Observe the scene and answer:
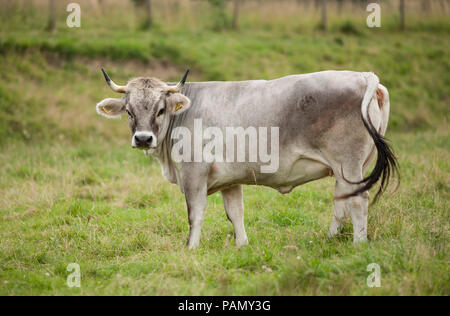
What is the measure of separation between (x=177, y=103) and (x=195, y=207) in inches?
47.9

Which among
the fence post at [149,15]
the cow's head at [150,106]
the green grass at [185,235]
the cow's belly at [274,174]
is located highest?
the fence post at [149,15]

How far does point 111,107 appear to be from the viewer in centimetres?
609

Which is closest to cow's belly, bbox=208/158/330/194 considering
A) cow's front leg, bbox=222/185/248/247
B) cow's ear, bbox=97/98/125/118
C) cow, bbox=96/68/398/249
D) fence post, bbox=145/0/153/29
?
cow, bbox=96/68/398/249

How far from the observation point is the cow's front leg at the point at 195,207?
5664mm

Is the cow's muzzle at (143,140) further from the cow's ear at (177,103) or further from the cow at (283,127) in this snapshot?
the cow's ear at (177,103)

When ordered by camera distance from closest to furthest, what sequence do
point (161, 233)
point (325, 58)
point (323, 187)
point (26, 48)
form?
point (161, 233), point (323, 187), point (26, 48), point (325, 58)

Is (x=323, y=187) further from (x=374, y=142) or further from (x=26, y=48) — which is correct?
(x=26, y=48)

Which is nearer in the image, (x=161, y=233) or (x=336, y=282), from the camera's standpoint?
(x=336, y=282)

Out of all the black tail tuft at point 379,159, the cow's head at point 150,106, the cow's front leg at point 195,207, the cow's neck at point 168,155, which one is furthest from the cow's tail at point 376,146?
the cow's neck at point 168,155

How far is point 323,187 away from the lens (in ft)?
27.2

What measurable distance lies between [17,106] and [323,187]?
863 centimetres

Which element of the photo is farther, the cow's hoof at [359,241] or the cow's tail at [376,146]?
the cow's hoof at [359,241]

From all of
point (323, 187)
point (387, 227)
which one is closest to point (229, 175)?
point (387, 227)

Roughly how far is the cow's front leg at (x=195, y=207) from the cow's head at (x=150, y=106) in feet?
2.19
